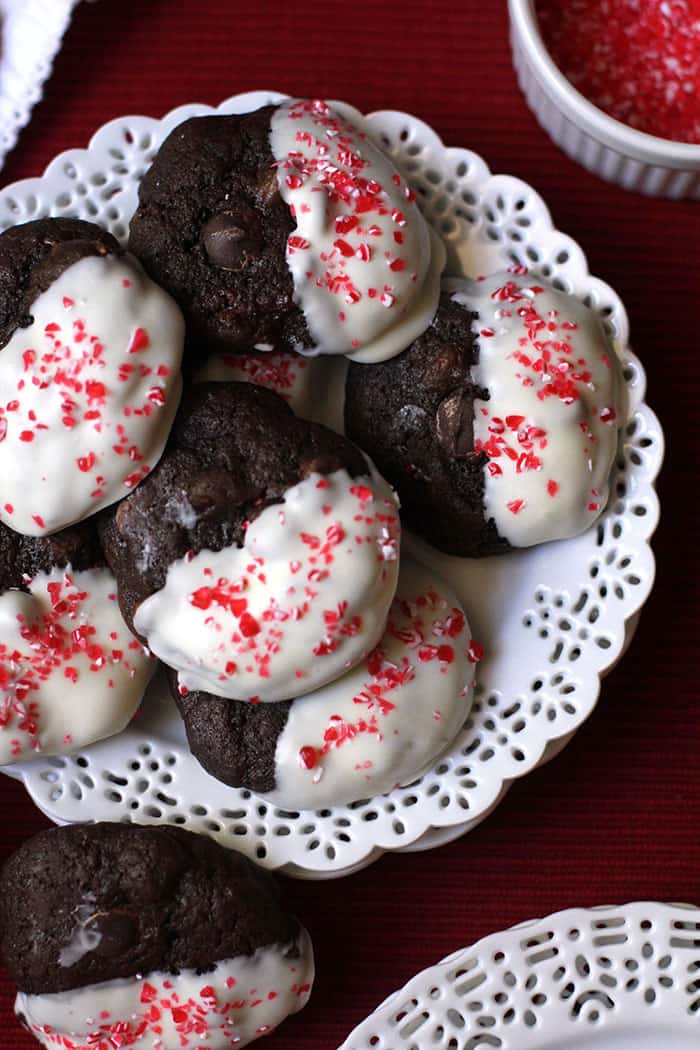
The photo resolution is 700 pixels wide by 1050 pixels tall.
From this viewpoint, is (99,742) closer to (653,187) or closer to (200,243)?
(200,243)

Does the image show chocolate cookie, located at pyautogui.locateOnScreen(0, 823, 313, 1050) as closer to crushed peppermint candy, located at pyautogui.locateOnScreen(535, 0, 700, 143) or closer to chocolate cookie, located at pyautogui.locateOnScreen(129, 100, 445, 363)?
chocolate cookie, located at pyautogui.locateOnScreen(129, 100, 445, 363)

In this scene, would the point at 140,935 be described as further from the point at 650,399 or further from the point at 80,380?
the point at 650,399

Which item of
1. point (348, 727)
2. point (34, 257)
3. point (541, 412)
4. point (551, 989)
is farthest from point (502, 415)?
point (551, 989)

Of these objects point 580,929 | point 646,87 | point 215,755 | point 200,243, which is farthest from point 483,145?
point 580,929

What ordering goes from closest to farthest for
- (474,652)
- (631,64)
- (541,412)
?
(541,412)
(474,652)
(631,64)

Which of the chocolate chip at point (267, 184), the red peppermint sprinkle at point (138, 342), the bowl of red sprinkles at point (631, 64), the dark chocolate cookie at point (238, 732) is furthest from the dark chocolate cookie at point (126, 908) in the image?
the bowl of red sprinkles at point (631, 64)

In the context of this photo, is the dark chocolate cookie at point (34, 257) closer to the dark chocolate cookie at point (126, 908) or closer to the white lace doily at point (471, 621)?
the white lace doily at point (471, 621)

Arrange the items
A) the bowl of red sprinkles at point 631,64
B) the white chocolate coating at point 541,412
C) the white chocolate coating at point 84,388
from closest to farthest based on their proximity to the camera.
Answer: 1. the white chocolate coating at point 84,388
2. the white chocolate coating at point 541,412
3. the bowl of red sprinkles at point 631,64

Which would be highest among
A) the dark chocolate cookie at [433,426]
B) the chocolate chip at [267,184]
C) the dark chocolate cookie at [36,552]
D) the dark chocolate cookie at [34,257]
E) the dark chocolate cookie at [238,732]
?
the chocolate chip at [267,184]
